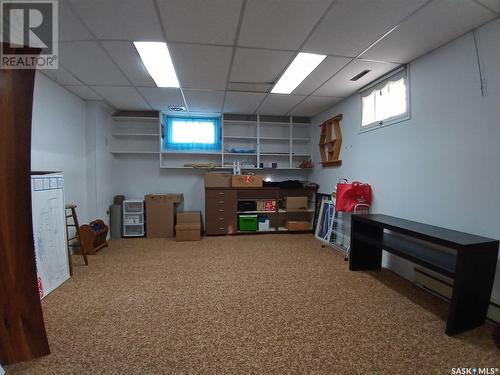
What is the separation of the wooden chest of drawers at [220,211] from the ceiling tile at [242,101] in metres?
1.66

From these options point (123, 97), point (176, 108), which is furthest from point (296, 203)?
point (123, 97)

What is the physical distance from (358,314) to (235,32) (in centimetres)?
277

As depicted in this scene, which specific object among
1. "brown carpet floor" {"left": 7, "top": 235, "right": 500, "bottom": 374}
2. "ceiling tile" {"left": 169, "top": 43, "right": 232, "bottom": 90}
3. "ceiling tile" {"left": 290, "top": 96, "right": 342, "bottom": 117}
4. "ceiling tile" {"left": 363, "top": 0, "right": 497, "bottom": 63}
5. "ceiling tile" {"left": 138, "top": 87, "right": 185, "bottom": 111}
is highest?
"ceiling tile" {"left": 290, "top": 96, "right": 342, "bottom": 117}

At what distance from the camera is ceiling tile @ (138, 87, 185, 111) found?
3.42 m

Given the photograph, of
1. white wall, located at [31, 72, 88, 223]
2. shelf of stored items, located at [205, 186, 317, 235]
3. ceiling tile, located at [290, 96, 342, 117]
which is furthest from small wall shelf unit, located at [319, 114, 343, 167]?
white wall, located at [31, 72, 88, 223]

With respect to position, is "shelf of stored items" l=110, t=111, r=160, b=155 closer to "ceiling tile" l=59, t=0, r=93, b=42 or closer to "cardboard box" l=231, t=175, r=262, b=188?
"cardboard box" l=231, t=175, r=262, b=188

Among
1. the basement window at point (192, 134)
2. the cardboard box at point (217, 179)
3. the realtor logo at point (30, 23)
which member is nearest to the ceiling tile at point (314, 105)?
the basement window at point (192, 134)

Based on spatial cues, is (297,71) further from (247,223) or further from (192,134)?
(247,223)

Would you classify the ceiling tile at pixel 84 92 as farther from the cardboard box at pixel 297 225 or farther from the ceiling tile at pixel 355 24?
the cardboard box at pixel 297 225

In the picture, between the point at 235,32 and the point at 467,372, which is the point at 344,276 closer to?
the point at 467,372

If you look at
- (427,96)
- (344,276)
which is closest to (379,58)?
(427,96)

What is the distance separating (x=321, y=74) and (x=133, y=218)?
4206 mm

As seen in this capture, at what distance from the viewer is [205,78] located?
2988 millimetres

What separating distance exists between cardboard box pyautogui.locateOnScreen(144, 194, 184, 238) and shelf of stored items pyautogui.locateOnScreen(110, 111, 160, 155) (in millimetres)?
1053
